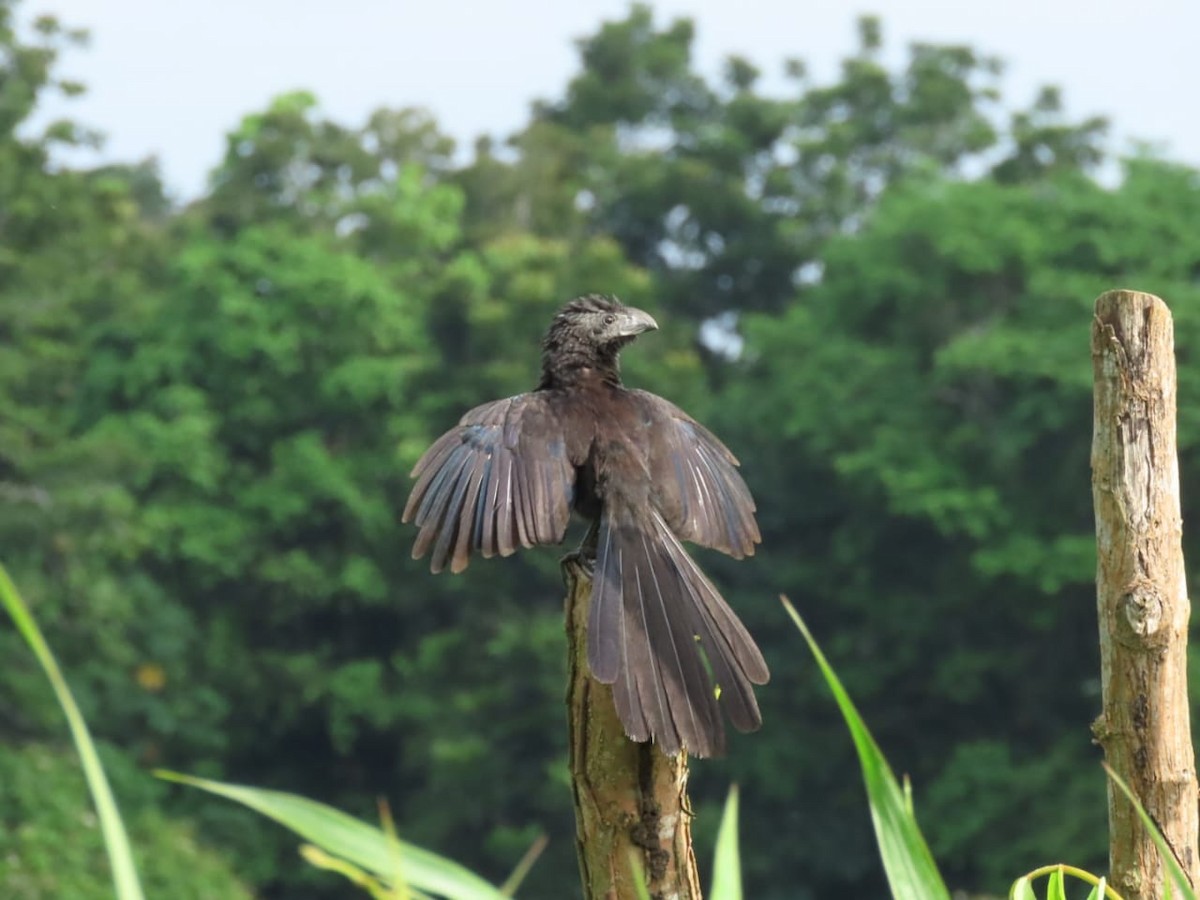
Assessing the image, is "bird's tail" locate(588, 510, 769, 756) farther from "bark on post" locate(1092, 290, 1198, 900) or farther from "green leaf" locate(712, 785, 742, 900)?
"green leaf" locate(712, 785, 742, 900)

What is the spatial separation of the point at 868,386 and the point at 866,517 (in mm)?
2258

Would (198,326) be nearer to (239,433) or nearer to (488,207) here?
(239,433)

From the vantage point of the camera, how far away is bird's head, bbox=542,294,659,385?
673 centimetres

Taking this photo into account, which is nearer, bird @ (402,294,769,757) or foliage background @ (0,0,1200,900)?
bird @ (402,294,769,757)

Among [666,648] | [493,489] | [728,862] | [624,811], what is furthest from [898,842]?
[493,489]

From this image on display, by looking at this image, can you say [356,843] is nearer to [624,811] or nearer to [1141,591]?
[624,811]

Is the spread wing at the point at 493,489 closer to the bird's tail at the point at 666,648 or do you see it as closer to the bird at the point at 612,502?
the bird at the point at 612,502

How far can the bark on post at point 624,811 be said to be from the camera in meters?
4.09

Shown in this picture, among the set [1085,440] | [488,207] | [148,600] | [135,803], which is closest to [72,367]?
[148,600]

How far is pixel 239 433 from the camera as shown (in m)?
38.0

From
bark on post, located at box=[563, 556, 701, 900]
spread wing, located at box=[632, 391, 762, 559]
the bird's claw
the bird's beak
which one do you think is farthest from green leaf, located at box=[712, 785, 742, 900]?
the bird's beak

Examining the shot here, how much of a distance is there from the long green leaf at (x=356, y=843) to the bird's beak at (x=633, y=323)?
402 centimetres

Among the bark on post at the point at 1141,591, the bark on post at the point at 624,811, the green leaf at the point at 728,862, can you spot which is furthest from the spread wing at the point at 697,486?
the green leaf at the point at 728,862

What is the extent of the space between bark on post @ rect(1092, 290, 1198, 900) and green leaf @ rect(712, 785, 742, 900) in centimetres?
138
